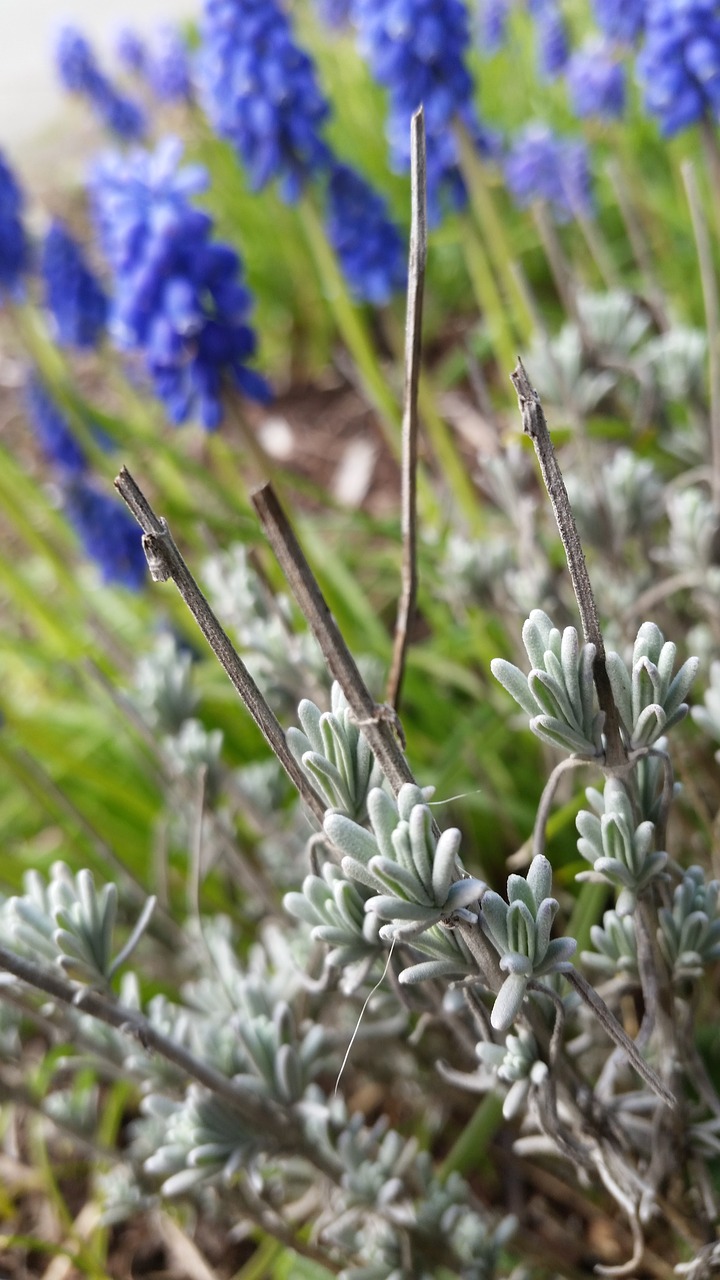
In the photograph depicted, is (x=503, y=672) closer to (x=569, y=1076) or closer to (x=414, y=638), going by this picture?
(x=569, y=1076)

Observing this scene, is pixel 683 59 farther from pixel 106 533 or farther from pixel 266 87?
pixel 106 533

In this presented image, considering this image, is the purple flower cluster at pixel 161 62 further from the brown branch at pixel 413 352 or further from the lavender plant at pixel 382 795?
the brown branch at pixel 413 352

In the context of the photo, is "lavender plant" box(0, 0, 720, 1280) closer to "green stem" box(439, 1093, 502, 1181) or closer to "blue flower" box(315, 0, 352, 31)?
"green stem" box(439, 1093, 502, 1181)

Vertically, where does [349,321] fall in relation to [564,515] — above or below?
above

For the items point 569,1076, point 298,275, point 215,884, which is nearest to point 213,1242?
point 215,884

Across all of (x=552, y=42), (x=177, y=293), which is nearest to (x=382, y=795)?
(x=177, y=293)

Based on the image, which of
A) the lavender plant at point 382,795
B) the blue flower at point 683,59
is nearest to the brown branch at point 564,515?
the lavender plant at point 382,795

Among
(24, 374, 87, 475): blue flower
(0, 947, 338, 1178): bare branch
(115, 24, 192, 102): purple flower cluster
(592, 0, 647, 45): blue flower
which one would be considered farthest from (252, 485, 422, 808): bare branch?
(115, 24, 192, 102): purple flower cluster
